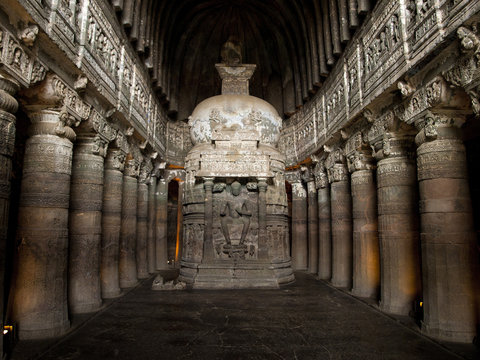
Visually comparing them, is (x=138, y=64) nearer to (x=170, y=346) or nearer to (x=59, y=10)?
(x=59, y=10)

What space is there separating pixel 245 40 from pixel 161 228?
442 inches

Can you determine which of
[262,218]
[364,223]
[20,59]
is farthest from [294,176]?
[20,59]

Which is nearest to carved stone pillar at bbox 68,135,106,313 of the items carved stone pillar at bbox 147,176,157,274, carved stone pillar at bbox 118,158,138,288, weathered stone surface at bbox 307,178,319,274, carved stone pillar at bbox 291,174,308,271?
carved stone pillar at bbox 118,158,138,288

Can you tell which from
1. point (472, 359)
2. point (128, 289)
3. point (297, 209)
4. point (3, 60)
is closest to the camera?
point (3, 60)

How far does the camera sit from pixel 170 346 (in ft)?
17.8

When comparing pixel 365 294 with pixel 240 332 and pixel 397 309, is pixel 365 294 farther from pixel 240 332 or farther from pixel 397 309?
pixel 240 332

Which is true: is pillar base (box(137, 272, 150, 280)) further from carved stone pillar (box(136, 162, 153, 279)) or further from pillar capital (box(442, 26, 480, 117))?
pillar capital (box(442, 26, 480, 117))

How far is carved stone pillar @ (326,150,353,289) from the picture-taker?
1108cm

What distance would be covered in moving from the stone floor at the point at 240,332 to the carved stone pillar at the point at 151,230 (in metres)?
5.26

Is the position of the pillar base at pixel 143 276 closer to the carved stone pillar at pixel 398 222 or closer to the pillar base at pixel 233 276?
the pillar base at pixel 233 276

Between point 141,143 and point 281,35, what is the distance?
32.0 ft

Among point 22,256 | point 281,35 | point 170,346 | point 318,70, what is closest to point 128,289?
point 22,256

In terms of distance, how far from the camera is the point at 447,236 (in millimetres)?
6000

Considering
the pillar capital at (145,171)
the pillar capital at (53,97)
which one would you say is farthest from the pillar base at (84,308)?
the pillar capital at (145,171)
